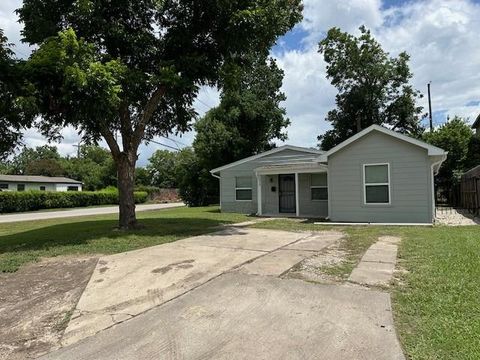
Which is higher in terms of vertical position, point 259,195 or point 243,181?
point 243,181

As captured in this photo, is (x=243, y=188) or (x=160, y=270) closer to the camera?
(x=160, y=270)

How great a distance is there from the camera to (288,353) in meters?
3.28

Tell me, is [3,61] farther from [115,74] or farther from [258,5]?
[258,5]

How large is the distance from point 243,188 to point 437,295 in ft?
50.3

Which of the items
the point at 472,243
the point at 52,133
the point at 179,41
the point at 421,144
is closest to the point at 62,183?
the point at 52,133

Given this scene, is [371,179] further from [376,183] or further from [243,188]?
[243,188]

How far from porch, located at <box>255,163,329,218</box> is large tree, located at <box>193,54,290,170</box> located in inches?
375

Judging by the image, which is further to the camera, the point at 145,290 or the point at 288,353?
the point at 145,290

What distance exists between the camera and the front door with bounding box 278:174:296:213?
1802 cm

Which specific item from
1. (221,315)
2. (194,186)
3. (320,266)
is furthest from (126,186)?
(194,186)

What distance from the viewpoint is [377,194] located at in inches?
528

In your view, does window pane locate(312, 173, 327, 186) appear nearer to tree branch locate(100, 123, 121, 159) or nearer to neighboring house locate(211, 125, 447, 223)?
neighboring house locate(211, 125, 447, 223)

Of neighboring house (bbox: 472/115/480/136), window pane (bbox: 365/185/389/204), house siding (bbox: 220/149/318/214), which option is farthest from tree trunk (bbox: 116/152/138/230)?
neighboring house (bbox: 472/115/480/136)

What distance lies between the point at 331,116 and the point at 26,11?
26.6 m
